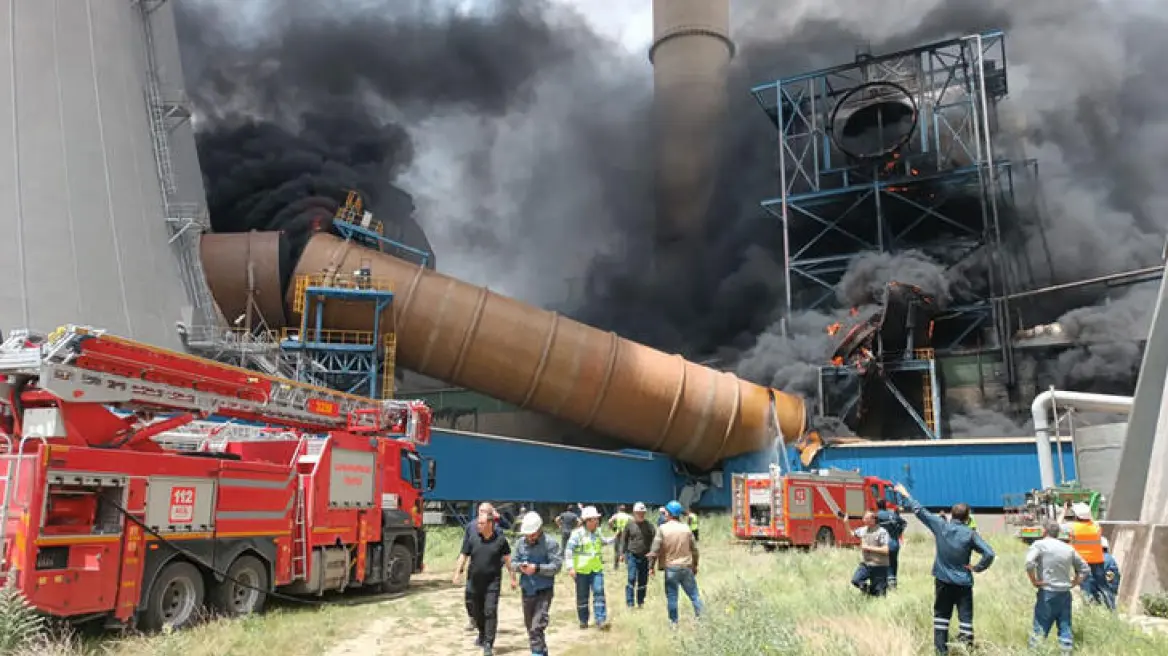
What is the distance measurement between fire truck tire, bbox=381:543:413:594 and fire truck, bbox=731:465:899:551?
972cm

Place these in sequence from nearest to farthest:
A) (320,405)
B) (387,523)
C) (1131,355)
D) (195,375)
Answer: (195,375) < (320,405) < (387,523) < (1131,355)

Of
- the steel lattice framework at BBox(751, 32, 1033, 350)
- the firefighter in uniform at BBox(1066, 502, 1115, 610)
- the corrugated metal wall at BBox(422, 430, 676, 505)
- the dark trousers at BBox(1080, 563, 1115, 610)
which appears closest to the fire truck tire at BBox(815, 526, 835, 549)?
the corrugated metal wall at BBox(422, 430, 676, 505)

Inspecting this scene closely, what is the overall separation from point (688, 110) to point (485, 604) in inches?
1623

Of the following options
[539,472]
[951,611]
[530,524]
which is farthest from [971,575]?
[539,472]

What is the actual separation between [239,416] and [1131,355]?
32.2 m

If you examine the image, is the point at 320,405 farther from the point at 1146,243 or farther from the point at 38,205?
the point at 1146,243

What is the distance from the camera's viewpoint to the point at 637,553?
10.6 meters

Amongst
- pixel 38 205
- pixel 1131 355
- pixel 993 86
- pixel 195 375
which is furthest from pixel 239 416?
pixel 993 86

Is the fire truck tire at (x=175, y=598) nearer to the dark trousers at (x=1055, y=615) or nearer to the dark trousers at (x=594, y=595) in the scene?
the dark trousers at (x=594, y=595)

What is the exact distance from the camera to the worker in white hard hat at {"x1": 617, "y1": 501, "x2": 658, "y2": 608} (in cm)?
1055

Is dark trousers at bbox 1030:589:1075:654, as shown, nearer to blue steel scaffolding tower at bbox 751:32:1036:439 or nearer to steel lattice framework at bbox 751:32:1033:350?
blue steel scaffolding tower at bbox 751:32:1036:439

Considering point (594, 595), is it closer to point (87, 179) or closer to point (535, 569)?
point (535, 569)

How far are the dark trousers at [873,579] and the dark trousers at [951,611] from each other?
312 centimetres

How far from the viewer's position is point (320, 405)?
12.0 meters
